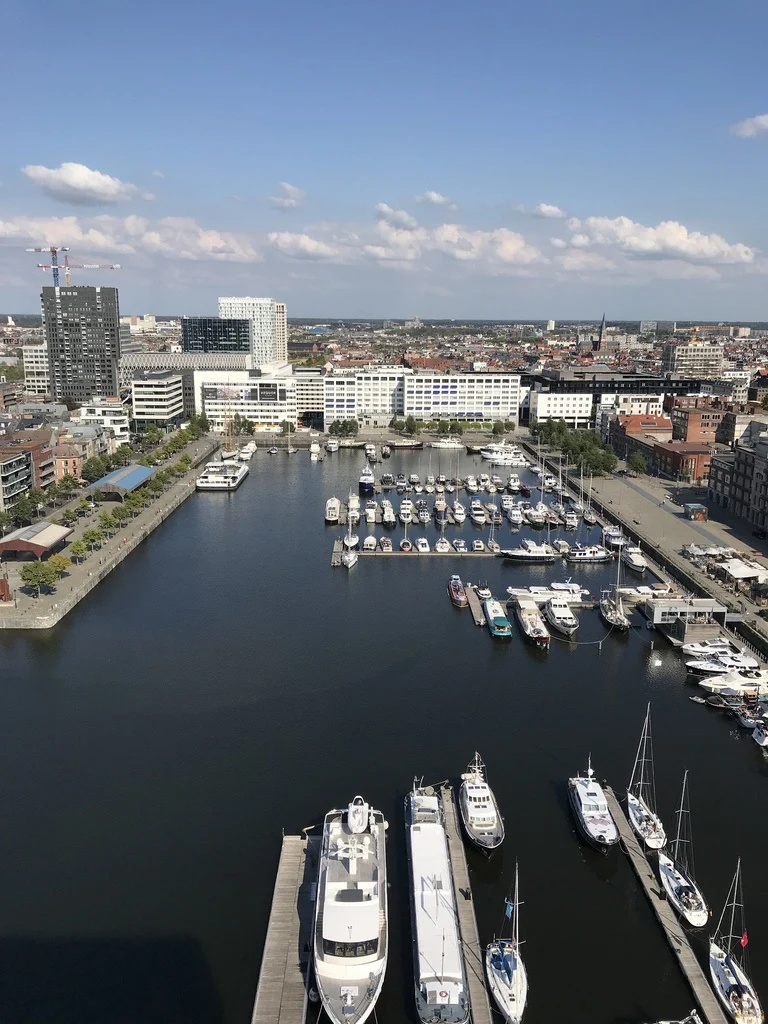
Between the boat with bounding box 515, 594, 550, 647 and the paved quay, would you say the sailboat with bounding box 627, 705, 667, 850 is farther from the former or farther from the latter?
the paved quay

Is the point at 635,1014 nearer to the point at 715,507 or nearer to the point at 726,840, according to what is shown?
the point at 726,840

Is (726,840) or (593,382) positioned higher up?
(593,382)

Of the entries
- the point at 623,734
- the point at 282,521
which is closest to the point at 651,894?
the point at 623,734

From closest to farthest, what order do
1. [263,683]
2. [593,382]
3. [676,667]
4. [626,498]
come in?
[263,683] → [676,667] → [626,498] → [593,382]

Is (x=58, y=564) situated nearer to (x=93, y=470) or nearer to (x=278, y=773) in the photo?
(x=278, y=773)

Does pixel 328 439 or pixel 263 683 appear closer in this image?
pixel 263 683

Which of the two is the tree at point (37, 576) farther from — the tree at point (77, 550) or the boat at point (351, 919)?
the boat at point (351, 919)
